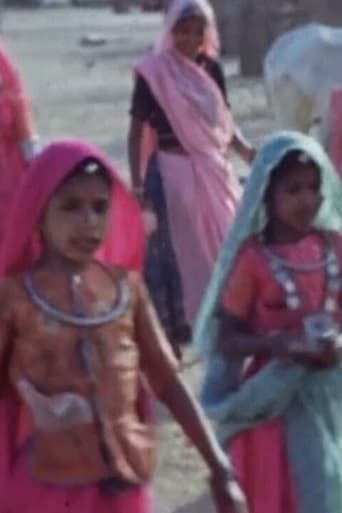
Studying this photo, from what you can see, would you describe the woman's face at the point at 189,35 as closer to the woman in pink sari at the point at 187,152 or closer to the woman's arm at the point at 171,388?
the woman in pink sari at the point at 187,152

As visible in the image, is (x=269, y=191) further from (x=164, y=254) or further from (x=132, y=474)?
(x=164, y=254)

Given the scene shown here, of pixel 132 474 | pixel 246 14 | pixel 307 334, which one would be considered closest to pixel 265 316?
pixel 307 334

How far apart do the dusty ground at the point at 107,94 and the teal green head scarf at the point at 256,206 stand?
6.24 ft

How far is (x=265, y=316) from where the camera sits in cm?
636

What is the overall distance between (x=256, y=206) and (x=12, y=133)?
154 inches

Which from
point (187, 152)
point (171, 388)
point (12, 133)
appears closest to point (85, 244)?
point (171, 388)

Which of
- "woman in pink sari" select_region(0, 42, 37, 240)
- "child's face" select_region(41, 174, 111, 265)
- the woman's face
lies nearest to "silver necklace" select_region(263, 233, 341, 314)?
"child's face" select_region(41, 174, 111, 265)

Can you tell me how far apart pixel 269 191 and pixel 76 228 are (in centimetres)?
121

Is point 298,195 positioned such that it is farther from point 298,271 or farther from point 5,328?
A: point 5,328

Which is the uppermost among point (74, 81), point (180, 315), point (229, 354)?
point (229, 354)

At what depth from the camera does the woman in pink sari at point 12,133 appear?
10.1 metres

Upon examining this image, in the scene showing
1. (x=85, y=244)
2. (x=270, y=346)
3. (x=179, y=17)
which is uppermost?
(x=85, y=244)

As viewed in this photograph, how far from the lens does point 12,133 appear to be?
10203 mm

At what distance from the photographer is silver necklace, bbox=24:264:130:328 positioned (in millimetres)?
5301
